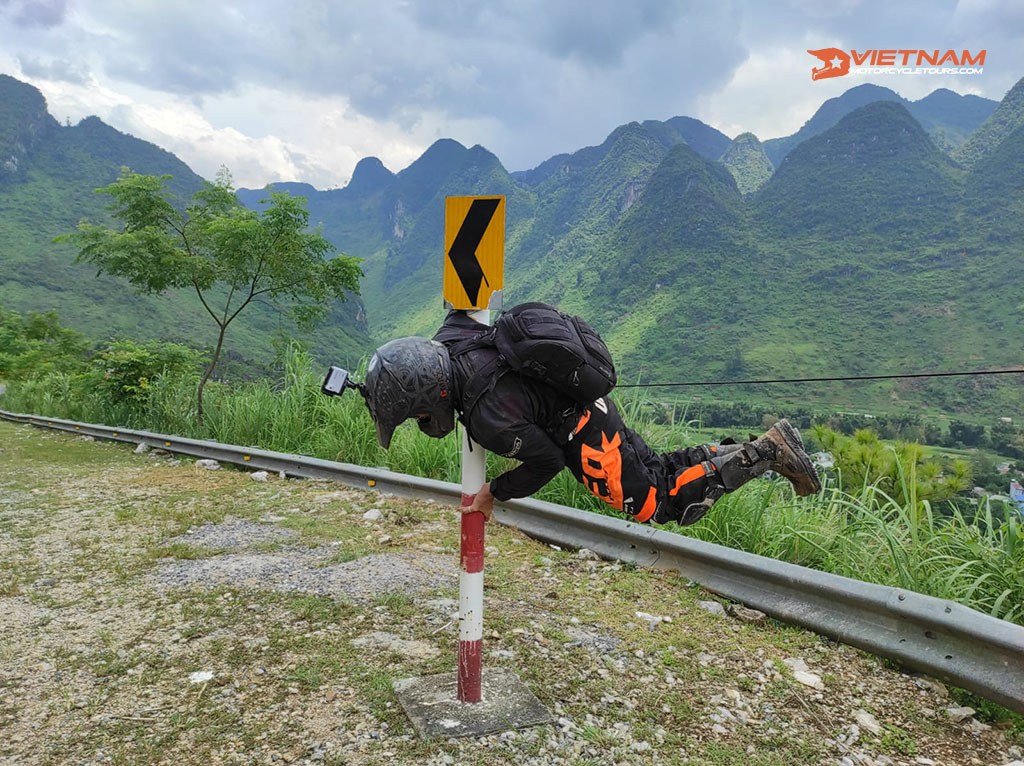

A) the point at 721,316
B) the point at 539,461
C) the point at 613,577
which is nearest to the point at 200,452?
the point at 613,577

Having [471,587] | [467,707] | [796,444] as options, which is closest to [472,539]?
[471,587]

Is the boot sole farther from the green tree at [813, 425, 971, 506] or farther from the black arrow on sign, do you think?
the green tree at [813, 425, 971, 506]

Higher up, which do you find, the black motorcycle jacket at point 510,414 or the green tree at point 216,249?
the green tree at point 216,249

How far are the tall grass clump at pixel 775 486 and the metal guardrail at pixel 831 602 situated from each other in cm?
37

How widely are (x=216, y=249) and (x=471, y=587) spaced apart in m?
8.91

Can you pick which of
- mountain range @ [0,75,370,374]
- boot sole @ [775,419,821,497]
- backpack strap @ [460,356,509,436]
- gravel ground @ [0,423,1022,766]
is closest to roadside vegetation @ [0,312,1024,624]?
boot sole @ [775,419,821,497]

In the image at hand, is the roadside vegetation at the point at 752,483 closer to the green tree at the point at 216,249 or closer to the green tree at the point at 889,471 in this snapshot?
the green tree at the point at 889,471

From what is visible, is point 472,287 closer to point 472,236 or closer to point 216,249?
point 472,236

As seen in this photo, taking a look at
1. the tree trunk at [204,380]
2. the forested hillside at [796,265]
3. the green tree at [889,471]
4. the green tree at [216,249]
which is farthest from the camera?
the forested hillside at [796,265]

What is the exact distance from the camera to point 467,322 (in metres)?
2.69

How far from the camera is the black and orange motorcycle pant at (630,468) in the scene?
2.89 metres

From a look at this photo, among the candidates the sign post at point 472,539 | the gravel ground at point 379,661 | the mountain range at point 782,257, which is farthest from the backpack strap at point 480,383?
the mountain range at point 782,257

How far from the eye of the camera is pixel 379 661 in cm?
283

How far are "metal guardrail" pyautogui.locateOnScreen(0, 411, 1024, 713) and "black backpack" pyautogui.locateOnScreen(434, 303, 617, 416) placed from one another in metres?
1.56
